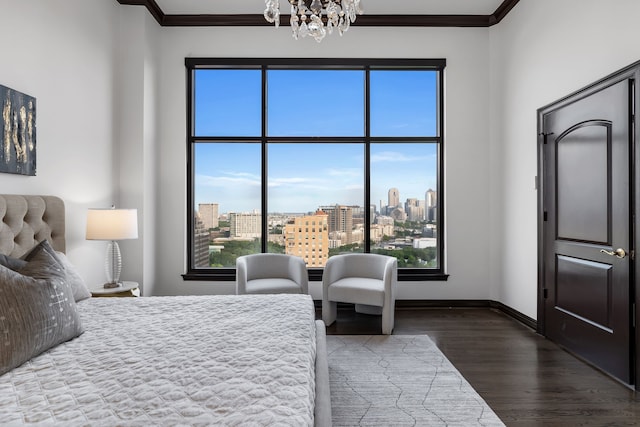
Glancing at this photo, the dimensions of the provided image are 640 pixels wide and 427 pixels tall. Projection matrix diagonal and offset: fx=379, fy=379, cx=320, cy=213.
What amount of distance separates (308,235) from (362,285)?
1138 millimetres

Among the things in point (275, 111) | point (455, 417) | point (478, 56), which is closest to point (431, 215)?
point (478, 56)

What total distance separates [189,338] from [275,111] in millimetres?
3361

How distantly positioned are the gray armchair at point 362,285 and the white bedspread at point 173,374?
5.34 ft

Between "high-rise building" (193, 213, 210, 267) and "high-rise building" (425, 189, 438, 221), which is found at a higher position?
"high-rise building" (425, 189, 438, 221)

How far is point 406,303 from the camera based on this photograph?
4.45 metres

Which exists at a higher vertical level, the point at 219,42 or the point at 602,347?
the point at 219,42

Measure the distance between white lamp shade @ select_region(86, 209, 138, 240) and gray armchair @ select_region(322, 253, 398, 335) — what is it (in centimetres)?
188

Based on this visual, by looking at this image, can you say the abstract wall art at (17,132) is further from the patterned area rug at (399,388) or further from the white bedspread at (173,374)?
the patterned area rug at (399,388)

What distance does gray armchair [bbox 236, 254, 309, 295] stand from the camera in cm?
363

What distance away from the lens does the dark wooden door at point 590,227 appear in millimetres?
2574

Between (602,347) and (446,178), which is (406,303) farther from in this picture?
(602,347)

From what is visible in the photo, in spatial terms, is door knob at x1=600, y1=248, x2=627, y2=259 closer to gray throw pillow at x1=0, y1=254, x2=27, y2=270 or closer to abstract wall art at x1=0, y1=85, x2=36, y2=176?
gray throw pillow at x1=0, y1=254, x2=27, y2=270

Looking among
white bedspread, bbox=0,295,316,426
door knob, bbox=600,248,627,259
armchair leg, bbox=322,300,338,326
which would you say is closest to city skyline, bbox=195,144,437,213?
armchair leg, bbox=322,300,338,326

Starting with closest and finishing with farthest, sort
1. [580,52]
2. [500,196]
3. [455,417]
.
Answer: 1. [455,417]
2. [580,52]
3. [500,196]
